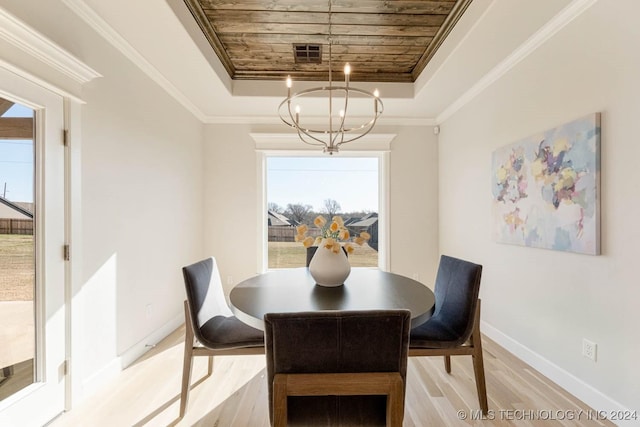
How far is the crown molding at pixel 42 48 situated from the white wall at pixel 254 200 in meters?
2.00

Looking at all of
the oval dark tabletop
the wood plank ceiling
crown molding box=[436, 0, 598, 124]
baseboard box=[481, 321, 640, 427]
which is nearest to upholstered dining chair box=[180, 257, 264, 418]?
the oval dark tabletop

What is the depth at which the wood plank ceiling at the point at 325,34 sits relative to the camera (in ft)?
7.21

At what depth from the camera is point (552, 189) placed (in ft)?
6.91

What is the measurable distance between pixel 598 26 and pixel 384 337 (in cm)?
216

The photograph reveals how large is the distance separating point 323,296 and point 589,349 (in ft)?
5.47

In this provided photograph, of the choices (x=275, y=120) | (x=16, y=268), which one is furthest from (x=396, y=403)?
(x=275, y=120)

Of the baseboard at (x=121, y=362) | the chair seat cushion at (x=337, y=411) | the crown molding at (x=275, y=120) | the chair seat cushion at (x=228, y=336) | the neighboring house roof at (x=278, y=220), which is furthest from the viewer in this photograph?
the neighboring house roof at (x=278, y=220)

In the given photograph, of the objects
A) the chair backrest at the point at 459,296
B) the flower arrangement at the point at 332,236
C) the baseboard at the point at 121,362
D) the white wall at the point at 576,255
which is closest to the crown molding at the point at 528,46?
the white wall at the point at 576,255

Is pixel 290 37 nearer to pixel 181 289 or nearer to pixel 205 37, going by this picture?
pixel 205 37

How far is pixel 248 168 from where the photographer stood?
3887 millimetres

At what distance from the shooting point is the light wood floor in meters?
1.74

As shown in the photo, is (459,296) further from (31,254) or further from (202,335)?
(31,254)

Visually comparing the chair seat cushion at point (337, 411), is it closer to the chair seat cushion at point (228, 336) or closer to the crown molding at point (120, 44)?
the chair seat cushion at point (228, 336)

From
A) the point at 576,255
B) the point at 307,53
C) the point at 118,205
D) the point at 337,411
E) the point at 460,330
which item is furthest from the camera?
the point at 307,53
